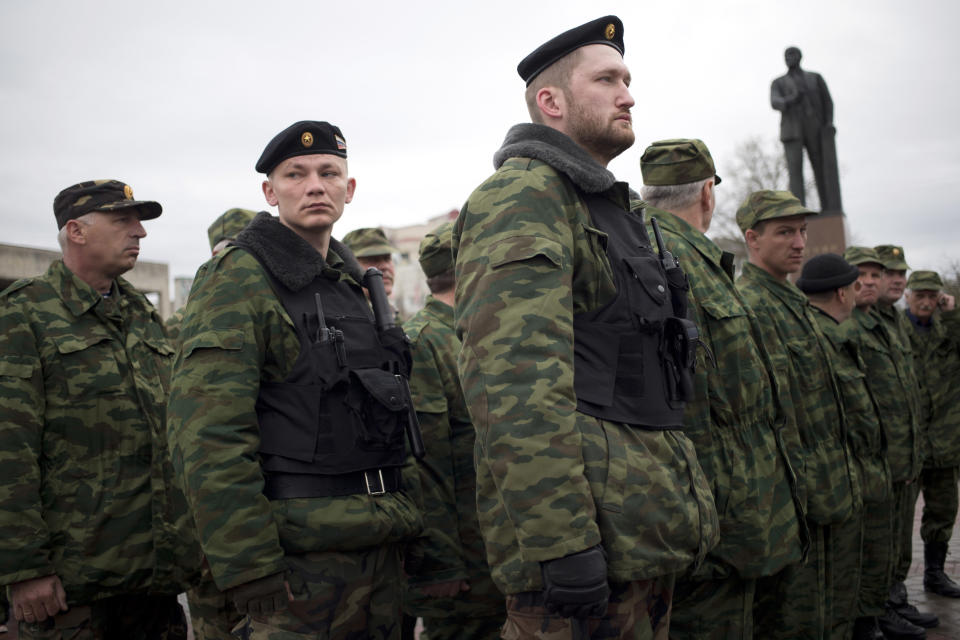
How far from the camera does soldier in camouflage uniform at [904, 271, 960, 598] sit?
656 cm

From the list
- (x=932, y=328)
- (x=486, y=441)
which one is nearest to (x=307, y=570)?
(x=486, y=441)

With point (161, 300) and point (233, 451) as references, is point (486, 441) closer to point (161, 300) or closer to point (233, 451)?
point (233, 451)

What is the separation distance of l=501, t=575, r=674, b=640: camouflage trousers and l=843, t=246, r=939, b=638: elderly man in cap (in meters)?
3.54

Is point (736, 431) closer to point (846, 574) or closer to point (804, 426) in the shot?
point (804, 426)

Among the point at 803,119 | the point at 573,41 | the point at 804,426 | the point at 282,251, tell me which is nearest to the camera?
the point at 573,41

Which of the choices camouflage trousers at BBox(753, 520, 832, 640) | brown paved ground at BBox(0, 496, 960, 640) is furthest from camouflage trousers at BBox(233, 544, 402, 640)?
brown paved ground at BBox(0, 496, 960, 640)

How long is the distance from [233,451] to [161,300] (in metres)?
24.1

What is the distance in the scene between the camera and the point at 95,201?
3.73 metres

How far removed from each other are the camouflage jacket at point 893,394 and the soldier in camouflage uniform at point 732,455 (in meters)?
2.39

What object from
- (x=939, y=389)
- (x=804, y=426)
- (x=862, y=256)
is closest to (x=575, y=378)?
(x=804, y=426)

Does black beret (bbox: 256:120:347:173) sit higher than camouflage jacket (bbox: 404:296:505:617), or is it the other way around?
black beret (bbox: 256:120:347:173)

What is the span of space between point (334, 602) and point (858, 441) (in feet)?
11.4

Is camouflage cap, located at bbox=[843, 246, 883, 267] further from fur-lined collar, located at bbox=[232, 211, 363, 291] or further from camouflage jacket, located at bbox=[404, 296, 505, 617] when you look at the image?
fur-lined collar, located at bbox=[232, 211, 363, 291]

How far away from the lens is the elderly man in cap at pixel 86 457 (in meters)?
3.13
